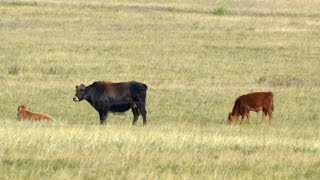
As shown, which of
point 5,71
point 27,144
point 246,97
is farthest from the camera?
point 5,71

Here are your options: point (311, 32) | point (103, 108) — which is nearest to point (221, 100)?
point (103, 108)

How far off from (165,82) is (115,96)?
Answer: 9351mm

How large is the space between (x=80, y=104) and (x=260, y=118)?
5019mm

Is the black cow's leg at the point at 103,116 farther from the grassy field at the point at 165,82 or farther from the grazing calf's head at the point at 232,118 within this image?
the grazing calf's head at the point at 232,118

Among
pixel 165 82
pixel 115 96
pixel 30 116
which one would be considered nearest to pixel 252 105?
pixel 115 96

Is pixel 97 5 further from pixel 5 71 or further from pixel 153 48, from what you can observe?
pixel 5 71

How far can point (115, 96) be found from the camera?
788 inches

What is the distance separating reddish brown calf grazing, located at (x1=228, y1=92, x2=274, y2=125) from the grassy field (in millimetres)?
516

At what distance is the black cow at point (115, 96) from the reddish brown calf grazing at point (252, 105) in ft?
7.54

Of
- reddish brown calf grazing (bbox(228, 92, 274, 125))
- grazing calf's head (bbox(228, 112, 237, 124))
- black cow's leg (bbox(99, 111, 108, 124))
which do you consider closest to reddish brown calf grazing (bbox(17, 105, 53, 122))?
black cow's leg (bbox(99, 111, 108, 124))

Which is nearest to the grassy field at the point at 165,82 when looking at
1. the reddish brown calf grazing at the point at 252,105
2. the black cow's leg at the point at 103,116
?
the black cow's leg at the point at 103,116

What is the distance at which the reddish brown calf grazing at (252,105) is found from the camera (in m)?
21.0

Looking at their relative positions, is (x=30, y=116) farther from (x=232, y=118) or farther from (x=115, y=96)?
(x=232, y=118)

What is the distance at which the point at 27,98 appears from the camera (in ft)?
80.3
